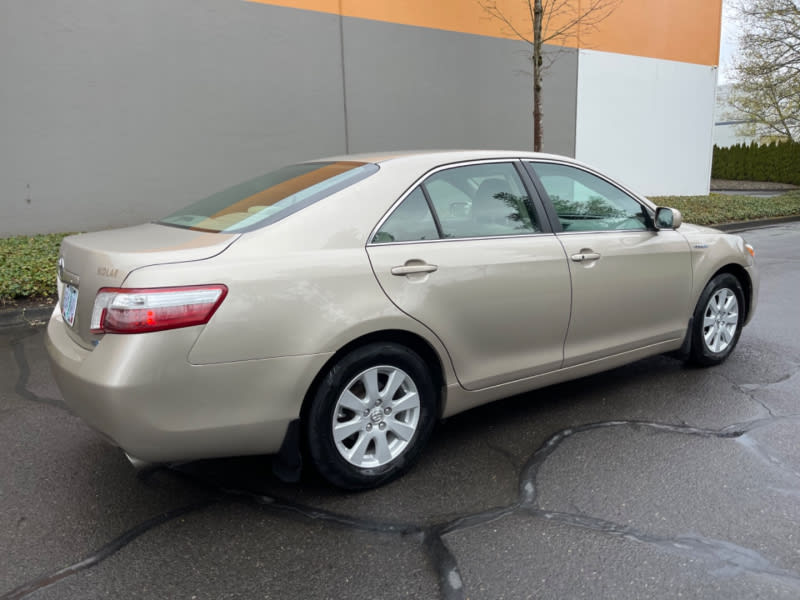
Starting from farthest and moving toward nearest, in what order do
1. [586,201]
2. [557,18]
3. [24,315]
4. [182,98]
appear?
[557,18]
[182,98]
[24,315]
[586,201]

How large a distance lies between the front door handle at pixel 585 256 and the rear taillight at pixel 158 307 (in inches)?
81.6

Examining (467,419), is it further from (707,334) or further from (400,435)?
(707,334)

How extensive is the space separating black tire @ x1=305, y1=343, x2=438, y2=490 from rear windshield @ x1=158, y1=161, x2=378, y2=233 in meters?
0.76

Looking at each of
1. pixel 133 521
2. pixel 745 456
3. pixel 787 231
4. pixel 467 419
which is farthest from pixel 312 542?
pixel 787 231

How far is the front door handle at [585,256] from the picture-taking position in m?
3.79

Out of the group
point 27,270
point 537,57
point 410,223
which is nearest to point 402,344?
point 410,223

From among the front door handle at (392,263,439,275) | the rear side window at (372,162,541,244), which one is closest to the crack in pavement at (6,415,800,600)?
the front door handle at (392,263,439,275)

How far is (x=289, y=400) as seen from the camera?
9.20 ft

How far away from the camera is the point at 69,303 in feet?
10.0

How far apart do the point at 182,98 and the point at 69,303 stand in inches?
322

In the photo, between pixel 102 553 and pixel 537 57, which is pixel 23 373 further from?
pixel 537 57

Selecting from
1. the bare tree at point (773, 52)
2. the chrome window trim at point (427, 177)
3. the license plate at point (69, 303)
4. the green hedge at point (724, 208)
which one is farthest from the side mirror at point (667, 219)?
the bare tree at point (773, 52)

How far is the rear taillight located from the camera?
2.55m

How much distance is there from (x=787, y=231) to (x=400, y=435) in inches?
589
